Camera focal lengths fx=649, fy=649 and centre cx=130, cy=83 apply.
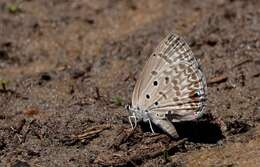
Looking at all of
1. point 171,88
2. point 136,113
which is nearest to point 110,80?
point 136,113

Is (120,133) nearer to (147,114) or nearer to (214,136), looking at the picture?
(147,114)

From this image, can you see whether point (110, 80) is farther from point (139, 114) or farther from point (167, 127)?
point (167, 127)

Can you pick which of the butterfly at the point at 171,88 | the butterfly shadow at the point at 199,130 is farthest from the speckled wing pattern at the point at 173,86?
the butterfly shadow at the point at 199,130

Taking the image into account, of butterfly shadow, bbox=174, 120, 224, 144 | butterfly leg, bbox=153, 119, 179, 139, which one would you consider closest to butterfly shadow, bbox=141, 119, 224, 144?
butterfly shadow, bbox=174, 120, 224, 144

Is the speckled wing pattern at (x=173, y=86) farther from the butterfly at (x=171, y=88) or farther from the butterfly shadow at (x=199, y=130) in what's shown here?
the butterfly shadow at (x=199, y=130)

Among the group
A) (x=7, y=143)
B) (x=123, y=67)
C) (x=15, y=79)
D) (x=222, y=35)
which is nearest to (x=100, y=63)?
(x=123, y=67)

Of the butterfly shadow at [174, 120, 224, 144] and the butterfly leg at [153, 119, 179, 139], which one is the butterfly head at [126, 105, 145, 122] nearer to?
the butterfly leg at [153, 119, 179, 139]
